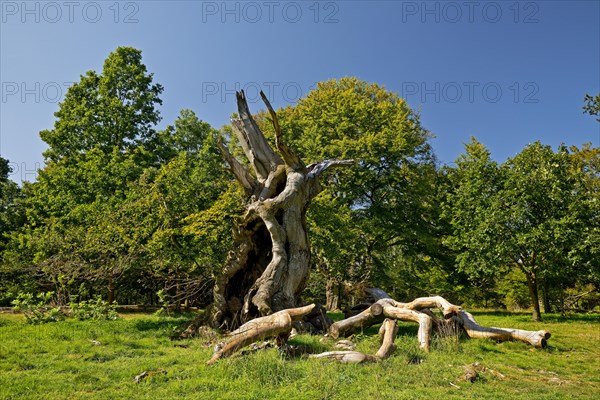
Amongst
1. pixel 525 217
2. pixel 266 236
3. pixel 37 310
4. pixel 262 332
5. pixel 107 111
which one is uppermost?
pixel 107 111

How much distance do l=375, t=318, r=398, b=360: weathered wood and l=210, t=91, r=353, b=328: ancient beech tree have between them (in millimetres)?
3032

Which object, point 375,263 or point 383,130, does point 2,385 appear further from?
point 383,130

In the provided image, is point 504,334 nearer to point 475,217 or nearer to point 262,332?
point 262,332

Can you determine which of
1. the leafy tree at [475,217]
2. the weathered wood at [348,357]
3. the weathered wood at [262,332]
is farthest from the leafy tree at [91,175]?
the leafy tree at [475,217]

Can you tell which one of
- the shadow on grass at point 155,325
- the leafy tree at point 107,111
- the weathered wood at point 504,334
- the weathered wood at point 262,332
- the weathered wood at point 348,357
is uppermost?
the leafy tree at point 107,111

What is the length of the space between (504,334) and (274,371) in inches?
273

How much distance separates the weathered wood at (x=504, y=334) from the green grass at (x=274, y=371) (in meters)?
0.29

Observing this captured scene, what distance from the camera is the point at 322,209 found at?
54.4ft

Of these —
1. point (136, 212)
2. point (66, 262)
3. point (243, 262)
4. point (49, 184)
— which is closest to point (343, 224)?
point (243, 262)

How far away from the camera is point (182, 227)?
12984 millimetres

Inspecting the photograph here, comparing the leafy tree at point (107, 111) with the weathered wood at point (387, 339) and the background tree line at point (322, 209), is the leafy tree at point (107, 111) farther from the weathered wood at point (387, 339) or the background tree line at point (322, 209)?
the weathered wood at point (387, 339)

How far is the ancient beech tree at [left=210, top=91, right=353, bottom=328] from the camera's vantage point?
11.3 metres

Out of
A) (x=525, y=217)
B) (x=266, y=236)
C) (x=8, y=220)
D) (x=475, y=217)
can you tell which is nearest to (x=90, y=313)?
(x=266, y=236)

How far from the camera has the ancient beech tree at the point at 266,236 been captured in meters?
11.3
